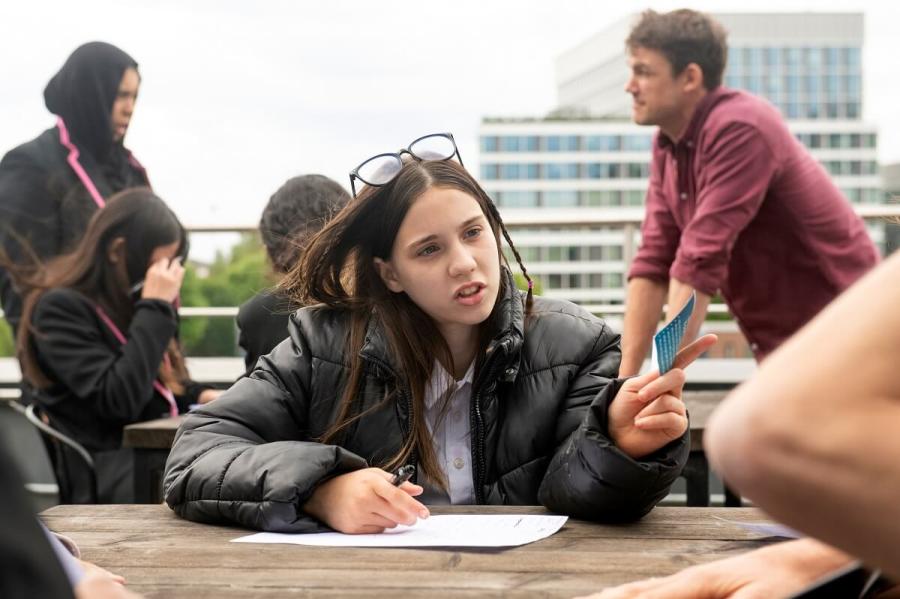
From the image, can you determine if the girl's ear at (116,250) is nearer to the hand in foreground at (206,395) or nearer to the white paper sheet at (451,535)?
the hand in foreground at (206,395)

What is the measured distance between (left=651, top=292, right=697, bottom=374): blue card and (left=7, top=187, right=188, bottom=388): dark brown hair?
89.3 inches

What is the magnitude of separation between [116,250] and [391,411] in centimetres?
167

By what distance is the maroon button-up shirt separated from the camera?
303cm

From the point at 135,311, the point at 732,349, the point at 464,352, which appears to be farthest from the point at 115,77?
the point at 732,349

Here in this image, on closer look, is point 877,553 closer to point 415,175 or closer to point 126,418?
point 415,175

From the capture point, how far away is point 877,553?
19.4 inches

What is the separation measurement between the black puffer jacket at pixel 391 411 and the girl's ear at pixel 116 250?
141 centimetres

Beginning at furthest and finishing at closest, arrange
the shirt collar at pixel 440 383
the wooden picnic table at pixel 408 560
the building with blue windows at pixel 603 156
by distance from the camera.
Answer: the building with blue windows at pixel 603 156 < the shirt collar at pixel 440 383 < the wooden picnic table at pixel 408 560

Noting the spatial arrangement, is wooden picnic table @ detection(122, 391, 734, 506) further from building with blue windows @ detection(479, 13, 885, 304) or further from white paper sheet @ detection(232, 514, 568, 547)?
building with blue windows @ detection(479, 13, 885, 304)

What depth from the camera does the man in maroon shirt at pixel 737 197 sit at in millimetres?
3035

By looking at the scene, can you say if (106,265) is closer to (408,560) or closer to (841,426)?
(408,560)

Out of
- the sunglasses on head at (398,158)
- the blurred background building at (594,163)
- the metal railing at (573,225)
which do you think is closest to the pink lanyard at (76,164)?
the metal railing at (573,225)

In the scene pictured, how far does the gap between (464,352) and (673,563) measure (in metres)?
0.84

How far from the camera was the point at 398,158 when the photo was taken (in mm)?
1960
